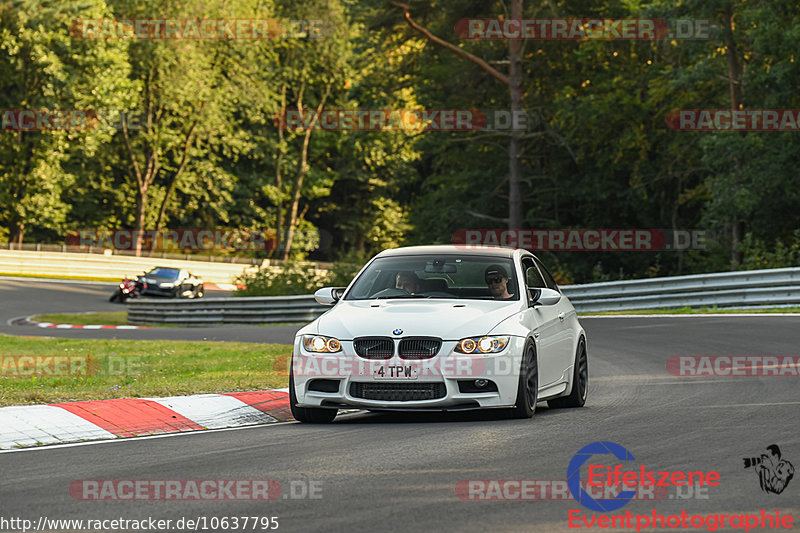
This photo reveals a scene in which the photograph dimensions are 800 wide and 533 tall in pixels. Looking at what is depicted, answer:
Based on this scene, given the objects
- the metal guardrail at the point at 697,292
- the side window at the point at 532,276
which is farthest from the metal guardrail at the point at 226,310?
the side window at the point at 532,276

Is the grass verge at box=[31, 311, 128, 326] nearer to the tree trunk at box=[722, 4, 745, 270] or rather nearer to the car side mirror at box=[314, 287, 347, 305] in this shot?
the tree trunk at box=[722, 4, 745, 270]

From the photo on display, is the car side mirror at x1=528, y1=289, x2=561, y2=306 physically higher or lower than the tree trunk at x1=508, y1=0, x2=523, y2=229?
lower

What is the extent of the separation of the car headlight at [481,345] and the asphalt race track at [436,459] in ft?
2.03

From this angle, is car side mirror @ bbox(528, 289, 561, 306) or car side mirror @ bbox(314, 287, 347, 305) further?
car side mirror @ bbox(314, 287, 347, 305)

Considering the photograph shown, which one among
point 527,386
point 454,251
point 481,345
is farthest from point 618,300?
point 481,345

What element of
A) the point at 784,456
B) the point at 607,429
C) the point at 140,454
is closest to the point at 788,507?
the point at 784,456

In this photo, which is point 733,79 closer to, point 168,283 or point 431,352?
point 168,283

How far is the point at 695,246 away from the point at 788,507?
113 ft

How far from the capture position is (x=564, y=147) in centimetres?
4350

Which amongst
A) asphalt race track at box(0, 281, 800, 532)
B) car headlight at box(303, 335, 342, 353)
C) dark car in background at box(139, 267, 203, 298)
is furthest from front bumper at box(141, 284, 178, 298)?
car headlight at box(303, 335, 342, 353)

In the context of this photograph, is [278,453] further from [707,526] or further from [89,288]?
[89,288]

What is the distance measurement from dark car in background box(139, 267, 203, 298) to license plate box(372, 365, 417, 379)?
36898mm

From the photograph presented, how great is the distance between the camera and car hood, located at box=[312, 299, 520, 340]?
9.58m

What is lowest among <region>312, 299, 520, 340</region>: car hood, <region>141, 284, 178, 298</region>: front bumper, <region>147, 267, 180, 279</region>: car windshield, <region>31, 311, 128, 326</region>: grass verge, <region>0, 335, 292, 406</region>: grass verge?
<region>31, 311, 128, 326</region>: grass verge
